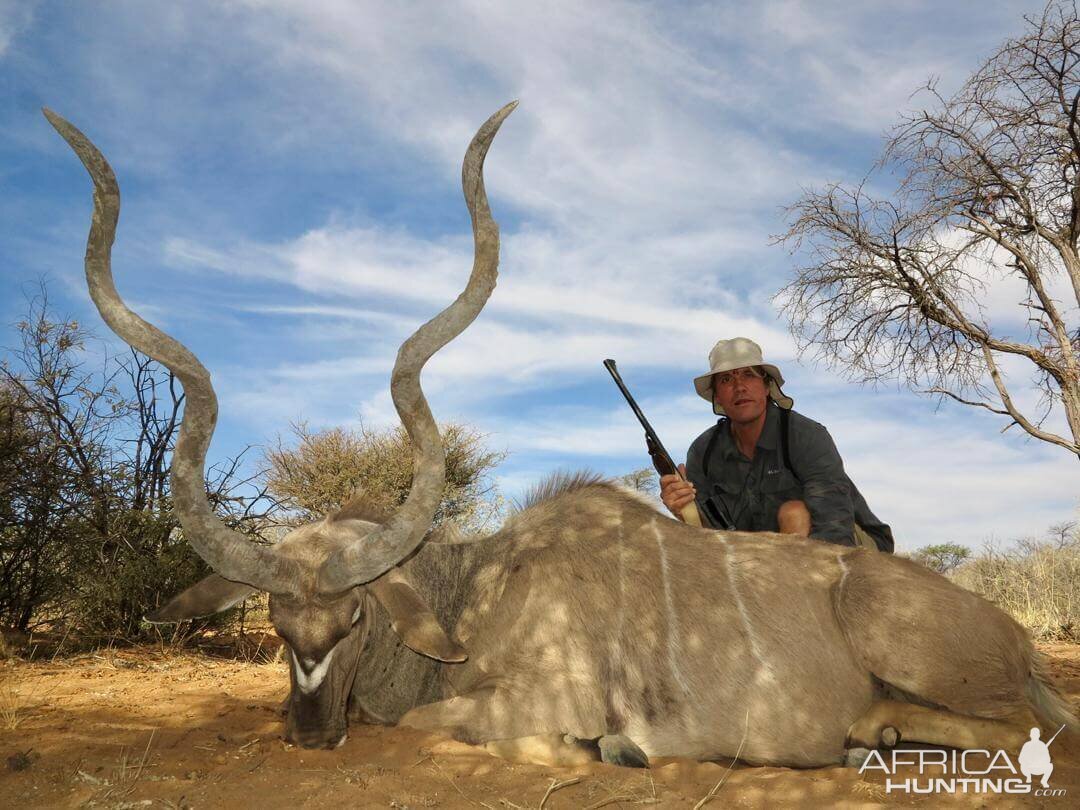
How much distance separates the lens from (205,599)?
369 centimetres

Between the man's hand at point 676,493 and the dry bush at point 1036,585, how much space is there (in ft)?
15.8

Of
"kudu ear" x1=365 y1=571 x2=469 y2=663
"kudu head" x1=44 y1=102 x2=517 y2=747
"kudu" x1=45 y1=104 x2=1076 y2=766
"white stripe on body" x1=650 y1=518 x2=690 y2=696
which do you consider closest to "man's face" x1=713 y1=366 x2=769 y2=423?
"kudu" x1=45 y1=104 x2=1076 y2=766

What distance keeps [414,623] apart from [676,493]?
7.14 feet

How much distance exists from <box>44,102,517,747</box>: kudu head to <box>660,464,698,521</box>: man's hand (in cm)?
199

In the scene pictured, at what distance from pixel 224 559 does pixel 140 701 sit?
1666 mm

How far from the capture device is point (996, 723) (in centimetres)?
355

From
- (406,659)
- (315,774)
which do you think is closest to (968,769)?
(406,659)

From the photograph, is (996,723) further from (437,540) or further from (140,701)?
(140,701)

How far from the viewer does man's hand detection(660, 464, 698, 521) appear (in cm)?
509

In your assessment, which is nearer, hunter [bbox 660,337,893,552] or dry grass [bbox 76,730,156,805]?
dry grass [bbox 76,730,156,805]

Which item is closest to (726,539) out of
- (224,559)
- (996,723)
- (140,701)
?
(996,723)

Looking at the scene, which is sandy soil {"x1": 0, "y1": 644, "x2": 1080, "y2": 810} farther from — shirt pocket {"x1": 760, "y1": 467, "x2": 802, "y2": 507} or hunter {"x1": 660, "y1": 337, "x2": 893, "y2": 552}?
shirt pocket {"x1": 760, "y1": 467, "x2": 802, "y2": 507}

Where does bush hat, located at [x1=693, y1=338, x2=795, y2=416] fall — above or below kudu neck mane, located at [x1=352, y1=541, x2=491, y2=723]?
above

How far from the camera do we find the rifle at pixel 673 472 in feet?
17.1
